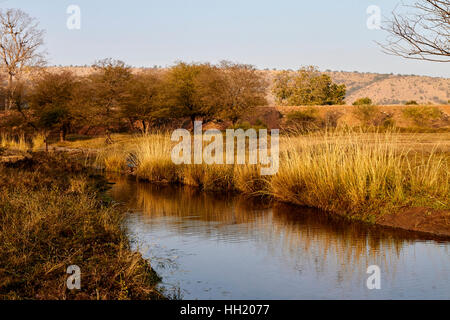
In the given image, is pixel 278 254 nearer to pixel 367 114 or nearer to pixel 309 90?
pixel 367 114

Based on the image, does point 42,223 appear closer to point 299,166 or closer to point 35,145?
point 299,166

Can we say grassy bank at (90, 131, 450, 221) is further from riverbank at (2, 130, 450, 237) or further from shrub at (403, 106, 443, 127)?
shrub at (403, 106, 443, 127)

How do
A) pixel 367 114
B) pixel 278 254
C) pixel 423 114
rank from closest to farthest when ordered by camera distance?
pixel 278 254
pixel 423 114
pixel 367 114

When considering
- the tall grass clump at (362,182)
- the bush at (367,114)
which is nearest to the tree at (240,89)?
the bush at (367,114)

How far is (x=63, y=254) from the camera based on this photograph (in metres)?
6.46

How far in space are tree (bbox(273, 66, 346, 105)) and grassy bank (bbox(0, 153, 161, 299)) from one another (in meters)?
53.2

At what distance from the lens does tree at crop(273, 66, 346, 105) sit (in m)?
62.9

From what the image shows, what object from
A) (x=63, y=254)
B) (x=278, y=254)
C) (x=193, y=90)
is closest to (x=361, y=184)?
(x=278, y=254)

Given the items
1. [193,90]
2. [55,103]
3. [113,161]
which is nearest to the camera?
[113,161]

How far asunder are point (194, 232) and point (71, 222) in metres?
2.55

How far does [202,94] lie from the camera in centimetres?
3269

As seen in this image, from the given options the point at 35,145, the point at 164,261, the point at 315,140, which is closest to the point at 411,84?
the point at 35,145

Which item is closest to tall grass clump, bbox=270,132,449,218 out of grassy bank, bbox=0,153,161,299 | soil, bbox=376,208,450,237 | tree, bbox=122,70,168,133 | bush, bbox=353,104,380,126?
soil, bbox=376,208,450,237

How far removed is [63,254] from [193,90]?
31.0 m
